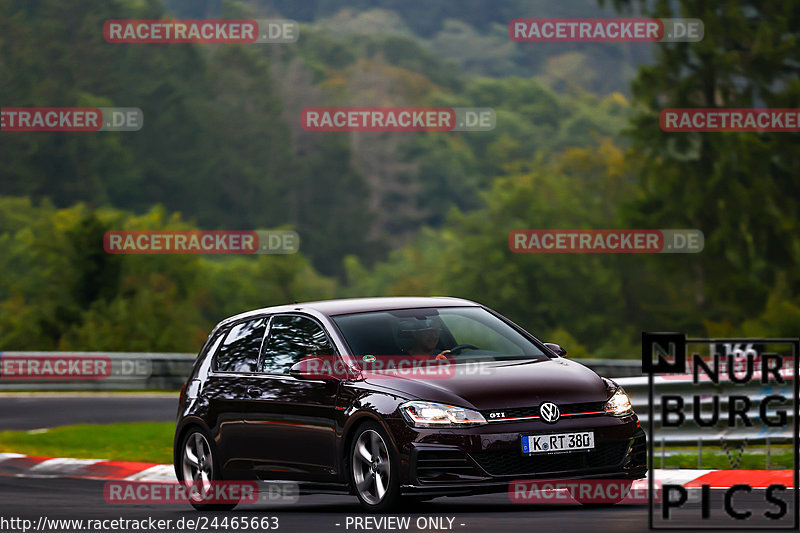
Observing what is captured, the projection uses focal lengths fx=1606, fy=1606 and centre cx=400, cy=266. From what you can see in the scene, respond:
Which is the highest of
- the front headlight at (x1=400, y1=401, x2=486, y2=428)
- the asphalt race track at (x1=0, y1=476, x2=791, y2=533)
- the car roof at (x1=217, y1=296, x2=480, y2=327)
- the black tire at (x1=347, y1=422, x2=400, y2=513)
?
the car roof at (x1=217, y1=296, x2=480, y2=327)

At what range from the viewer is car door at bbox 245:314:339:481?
11.0 meters

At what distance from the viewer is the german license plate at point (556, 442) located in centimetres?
1016

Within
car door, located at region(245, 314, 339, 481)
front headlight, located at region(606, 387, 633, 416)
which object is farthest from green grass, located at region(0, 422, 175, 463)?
front headlight, located at region(606, 387, 633, 416)

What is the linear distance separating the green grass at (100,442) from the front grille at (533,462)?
773 centimetres

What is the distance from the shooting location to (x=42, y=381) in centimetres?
3291

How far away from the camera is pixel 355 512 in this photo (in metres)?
10.9

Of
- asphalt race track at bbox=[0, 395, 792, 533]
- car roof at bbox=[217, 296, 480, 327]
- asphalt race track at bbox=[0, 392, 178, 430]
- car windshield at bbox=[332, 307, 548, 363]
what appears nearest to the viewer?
asphalt race track at bbox=[0, 395, 792, 533]

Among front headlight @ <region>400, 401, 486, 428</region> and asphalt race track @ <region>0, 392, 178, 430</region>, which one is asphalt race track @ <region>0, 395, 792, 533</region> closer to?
front headlight @ <region>400, 401, 486, 428</region>

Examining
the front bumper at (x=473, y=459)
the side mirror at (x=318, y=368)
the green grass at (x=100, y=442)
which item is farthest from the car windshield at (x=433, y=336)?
the green grass at (x=100, y=442)

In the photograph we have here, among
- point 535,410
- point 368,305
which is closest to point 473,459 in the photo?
point 535,410

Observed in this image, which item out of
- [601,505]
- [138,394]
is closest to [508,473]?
[601,505]

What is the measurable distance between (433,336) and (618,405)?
1515 millimetres

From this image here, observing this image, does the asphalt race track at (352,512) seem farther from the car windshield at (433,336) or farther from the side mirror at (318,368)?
the car windshield at (433,336)

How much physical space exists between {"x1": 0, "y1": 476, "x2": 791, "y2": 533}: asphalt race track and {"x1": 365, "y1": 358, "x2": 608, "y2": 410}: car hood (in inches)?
29.3
